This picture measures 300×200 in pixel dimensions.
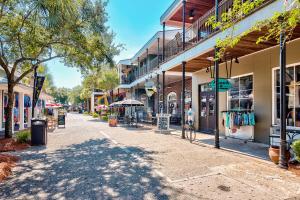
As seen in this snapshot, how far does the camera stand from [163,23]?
14.4m

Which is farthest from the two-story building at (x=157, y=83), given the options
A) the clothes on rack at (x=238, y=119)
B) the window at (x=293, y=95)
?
the window at (x=293, y=95)

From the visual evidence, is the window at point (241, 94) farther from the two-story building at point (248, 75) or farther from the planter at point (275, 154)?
the planter at point (275, 154)

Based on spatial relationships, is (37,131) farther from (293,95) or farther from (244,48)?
(293,95)

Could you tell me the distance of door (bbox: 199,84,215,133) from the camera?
12867 millimetres

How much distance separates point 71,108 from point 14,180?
92306mm

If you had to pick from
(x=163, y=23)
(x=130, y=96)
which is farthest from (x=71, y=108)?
(x=163, y=23)

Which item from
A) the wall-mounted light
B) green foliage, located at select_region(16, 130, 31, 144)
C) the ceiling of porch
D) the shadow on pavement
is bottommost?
the shadow on pavement

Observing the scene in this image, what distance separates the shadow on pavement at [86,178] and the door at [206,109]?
6.37 m

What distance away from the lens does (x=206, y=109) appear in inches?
527

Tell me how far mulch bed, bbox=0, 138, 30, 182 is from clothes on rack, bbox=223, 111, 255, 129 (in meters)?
8.63

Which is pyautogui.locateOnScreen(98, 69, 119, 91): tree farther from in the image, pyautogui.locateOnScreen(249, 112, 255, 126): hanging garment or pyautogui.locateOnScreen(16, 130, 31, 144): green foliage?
pyautogui.locateOnScreen(249, 112, 255, 126): hanging garment

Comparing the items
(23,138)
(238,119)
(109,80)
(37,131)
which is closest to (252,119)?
(238,119)

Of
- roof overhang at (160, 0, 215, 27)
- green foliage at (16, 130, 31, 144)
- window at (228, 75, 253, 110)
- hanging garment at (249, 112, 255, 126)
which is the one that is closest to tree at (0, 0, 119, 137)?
green foliage at (16, 130, 31, 144)

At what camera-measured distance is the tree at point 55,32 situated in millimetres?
7559
